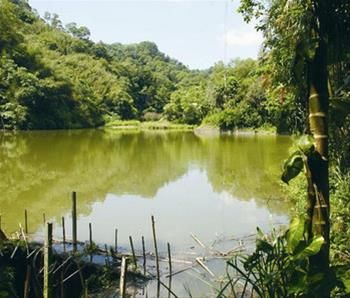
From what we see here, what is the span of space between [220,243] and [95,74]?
64.1 m

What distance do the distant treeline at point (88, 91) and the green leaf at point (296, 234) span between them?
23.8 meters

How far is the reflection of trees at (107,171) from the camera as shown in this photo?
14.1 metres

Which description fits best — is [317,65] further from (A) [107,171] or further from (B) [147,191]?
(A) [107,171]

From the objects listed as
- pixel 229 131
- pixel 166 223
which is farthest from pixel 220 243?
pixel 229 131

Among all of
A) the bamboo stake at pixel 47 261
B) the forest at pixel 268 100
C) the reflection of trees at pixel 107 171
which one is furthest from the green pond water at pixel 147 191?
the bamboo stake at pixel 47 261

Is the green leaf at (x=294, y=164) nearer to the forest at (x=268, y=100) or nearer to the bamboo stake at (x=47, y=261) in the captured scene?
the forest at (x=268, y=100)

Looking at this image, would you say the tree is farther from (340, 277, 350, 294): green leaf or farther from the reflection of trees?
the reflection of trees

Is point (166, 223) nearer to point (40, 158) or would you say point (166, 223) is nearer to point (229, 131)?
point (40, 158)

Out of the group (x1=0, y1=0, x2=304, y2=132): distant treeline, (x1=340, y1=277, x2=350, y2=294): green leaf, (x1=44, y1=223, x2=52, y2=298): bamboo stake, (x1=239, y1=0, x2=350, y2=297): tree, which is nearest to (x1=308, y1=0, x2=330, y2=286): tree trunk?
→ (x1=239, y1=0, x2=350, y2=297): tree

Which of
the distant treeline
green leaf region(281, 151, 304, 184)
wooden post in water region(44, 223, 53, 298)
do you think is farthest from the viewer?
the distant treeline

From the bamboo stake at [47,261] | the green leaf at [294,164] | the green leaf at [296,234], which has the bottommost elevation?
the bamboo stake at [47,261]

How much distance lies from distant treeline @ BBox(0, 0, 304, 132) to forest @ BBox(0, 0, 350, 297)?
148 mm

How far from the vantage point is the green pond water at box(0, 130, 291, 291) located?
10.3 m

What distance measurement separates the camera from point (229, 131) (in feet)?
152
